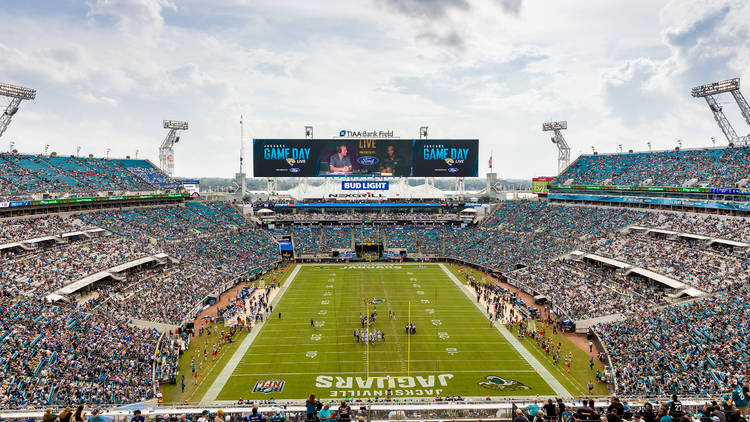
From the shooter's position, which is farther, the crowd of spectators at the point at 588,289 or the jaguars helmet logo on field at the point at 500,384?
the crowd of spectators at the point at 588,289

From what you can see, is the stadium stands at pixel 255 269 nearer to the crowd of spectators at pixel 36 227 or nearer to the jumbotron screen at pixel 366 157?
the crowd of spectators at pixel 36 227

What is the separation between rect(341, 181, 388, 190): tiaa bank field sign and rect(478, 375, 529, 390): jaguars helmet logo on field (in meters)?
42.3

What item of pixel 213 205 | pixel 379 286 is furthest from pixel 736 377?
pixel 213 205

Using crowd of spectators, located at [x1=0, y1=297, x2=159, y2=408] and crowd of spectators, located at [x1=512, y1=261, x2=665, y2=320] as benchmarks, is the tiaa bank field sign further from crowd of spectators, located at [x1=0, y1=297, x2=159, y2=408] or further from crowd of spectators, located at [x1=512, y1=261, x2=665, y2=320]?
crowd of spectators, located at [x1=0, y1=297, x2=159, y2=408]

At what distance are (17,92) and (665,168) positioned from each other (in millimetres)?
71226

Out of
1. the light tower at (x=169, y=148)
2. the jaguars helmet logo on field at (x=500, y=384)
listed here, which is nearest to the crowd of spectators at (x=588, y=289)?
the jaguars helmet logo on field at (x=500, y=384)

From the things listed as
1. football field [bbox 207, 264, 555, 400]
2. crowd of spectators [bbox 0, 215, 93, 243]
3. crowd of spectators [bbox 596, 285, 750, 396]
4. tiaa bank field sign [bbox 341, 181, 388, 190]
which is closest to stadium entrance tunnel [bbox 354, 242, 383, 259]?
tiaa bank field sign [bbox 341, 181, 388, 190]

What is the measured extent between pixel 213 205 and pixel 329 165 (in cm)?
1760

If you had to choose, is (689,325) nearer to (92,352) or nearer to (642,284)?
(642,284)

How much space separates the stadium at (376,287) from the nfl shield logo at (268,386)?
0.19 metres

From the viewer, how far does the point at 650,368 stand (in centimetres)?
2067

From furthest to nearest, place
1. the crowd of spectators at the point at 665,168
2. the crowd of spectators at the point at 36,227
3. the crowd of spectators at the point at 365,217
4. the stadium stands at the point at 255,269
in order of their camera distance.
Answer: the crowd of spectators at the point at 365,217
the crowd of spectators at the point at 665,168
the crowd of spectators at the point at 36,227
the stadium stands at the point at 255,269

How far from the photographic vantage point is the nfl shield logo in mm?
21125

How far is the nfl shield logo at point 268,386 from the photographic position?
21.1 m
